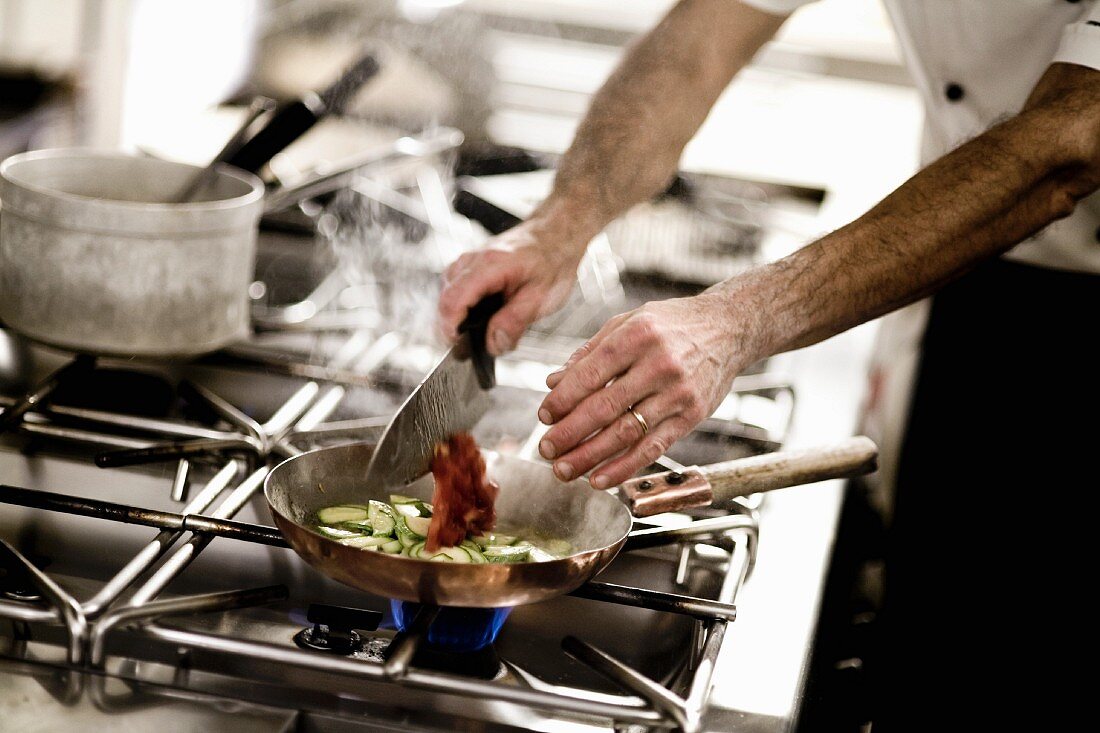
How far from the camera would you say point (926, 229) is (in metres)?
0.95

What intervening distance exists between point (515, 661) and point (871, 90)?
244cm

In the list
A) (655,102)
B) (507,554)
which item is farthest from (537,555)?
(655,102)

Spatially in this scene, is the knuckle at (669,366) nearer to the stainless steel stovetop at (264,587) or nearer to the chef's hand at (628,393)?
the chef's hand at (628,393)

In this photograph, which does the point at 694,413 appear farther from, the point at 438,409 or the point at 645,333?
the point at 438,409

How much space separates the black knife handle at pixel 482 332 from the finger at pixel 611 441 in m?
0.20

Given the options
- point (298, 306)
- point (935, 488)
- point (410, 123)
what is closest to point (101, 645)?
point (298, 306)

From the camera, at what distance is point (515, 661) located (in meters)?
0.79

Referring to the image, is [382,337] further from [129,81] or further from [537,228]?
[129,81]

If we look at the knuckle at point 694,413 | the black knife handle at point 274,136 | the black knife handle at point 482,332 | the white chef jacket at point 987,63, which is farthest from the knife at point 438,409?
the white chef jacket at point 987,63

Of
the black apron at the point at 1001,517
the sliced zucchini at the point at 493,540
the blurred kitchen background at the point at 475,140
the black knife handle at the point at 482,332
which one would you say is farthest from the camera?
the blurred kitchen background at the point at 475,140

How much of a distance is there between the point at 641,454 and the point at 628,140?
0.52 metres

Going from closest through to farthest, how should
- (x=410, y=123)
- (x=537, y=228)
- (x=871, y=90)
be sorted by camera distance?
1. (x=537, y=228)
2. (x=410, y=123)
3. (x=871, y=90)

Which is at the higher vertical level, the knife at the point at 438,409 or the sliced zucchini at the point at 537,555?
the knife at the point at 438,409

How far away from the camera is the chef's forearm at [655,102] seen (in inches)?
50.1
